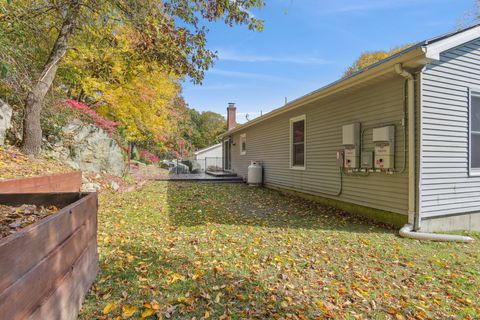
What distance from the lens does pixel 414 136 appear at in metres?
4.84

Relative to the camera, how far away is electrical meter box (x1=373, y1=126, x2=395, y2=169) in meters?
5.19

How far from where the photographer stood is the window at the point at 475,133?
5448 mm

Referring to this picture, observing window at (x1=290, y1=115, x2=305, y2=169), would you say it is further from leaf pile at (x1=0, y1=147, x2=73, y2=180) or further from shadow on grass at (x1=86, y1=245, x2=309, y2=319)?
leaf pile at (x1=0, y1=147, x2=73, y2=180)

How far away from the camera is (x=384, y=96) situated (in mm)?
5426

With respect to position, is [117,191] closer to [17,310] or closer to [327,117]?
[327,117]

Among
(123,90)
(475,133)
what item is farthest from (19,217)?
(123,90)

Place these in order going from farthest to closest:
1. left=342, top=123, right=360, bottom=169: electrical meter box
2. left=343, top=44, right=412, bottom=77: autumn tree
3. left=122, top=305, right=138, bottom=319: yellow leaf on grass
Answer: left=343, top=44, right=412, bottom=77: autumn tree, left=342, top=123, right=360, bottom=169: electrical meter box, left=122, top=305, right=138, bottom=319: yellow leaf on grass

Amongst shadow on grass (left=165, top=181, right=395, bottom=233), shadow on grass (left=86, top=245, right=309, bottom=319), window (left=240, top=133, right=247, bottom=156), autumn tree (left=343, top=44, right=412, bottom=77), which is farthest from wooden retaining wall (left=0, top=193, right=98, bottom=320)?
autumn tree (left=343, top=44, right=412, bottom=77)

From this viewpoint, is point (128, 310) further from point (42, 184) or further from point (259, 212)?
point (259, 212)

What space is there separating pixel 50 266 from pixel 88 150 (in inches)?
314

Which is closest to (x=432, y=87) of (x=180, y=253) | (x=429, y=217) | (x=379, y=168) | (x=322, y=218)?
(x=379, y=168)

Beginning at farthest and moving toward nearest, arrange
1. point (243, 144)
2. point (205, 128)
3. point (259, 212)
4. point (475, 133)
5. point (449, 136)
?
point (205, 128)
point (243, 144)
point (259, 212)
point (475, 133)
point (449, 136)

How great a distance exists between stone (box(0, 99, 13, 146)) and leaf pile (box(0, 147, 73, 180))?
0.35 metres

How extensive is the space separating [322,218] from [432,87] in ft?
10.4
